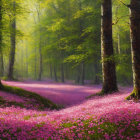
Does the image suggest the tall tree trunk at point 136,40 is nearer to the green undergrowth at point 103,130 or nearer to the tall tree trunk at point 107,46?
the green undergrowth at point 103,130

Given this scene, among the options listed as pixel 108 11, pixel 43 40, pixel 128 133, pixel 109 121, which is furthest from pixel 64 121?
pixel 43 40

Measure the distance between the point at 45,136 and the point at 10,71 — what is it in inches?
930

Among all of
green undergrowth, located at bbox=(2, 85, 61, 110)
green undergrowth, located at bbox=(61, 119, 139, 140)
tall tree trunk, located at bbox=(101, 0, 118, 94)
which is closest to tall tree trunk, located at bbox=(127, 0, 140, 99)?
green undergrowth, located at bbox=(61, 119, 139, 140)

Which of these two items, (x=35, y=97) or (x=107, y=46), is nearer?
(x=35, y=97)

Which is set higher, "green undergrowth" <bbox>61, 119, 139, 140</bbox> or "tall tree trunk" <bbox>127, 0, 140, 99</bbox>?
"tall tree trunk" <bbox>127, 0, 140, 99</bbox>

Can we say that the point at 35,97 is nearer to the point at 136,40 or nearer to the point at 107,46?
the point at 107,46

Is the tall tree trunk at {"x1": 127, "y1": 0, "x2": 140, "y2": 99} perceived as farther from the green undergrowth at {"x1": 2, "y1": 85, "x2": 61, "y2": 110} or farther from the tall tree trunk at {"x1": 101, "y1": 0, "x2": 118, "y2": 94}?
the green undergrowth at {"x1": 2, "y1": 85, "x2": 61, "y2": 110}

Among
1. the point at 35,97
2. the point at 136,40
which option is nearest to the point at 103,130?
the point at 136,40

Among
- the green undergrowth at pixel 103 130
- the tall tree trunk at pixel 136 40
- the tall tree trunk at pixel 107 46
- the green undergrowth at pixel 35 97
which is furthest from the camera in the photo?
the tall tree trunk at pixel 107 46

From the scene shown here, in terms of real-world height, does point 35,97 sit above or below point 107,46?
below

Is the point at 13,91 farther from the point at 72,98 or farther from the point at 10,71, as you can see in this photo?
the point at 10,71

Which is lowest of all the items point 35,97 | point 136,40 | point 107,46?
point 35,97

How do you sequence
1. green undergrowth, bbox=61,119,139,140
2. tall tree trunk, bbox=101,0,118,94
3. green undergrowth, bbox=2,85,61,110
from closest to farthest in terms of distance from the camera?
green undergrowth, bbox=61,119,139,140
green undergrowth, bbox=2,85,61,110
tall tree trunk, bbox=101,0,118,94

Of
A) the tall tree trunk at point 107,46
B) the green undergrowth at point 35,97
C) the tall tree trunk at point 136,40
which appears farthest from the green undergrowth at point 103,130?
the tall tree trunk at point 107,46
